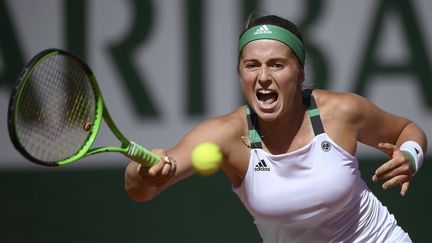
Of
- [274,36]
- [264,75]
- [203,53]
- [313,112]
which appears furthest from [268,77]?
[203,53]

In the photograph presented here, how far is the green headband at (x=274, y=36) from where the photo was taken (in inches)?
129

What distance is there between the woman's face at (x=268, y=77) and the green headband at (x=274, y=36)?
0.06ft

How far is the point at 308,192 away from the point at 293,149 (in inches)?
8.1

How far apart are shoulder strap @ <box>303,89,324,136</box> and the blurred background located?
1.75 meters

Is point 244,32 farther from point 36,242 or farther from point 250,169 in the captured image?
point 36,242

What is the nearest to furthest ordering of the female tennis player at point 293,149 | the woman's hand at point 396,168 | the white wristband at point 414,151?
the woman's hand at point 396,168 → the female tennis player at point 293,149 → the white wristband at point 414,151

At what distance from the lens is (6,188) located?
5.40m

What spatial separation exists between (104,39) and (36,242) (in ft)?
4.66

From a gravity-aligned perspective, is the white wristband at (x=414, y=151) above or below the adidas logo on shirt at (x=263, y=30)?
below

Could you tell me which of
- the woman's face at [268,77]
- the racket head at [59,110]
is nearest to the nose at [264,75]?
the woman's face at [268,77]

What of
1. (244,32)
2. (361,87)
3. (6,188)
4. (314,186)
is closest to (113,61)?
(6,188)

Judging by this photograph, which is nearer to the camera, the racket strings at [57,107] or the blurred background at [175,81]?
the racket strings at [57,107]

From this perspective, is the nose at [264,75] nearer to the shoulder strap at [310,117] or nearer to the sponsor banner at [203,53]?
the shoulder strap at [310,117]

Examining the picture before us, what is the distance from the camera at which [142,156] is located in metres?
2.75
